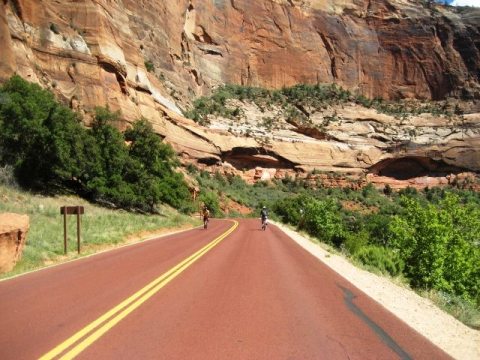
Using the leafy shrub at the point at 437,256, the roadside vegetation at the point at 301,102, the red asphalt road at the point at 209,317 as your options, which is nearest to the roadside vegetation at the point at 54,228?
the red asphalt road at the point at 209,317

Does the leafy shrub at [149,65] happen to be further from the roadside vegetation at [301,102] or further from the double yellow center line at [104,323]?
the double yellow center line at [104,323]

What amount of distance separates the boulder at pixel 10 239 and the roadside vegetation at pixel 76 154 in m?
18.1

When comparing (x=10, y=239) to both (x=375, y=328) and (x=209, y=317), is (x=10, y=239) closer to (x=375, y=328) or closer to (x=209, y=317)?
(x=209, y=317)

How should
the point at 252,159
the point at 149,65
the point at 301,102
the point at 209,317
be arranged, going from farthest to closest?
the point at 301,102, the point at 252,159, the point at 149,65, the point at 209,317

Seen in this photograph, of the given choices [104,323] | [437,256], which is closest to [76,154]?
[437,256]

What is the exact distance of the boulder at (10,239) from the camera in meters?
11.4

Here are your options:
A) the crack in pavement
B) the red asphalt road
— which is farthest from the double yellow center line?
the crack in pavement

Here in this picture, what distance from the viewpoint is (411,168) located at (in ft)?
301

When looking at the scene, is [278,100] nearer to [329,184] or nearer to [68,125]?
[329,184]

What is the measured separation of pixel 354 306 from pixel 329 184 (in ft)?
245

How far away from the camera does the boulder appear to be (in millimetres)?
11391

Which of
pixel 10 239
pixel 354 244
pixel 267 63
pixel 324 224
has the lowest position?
pixel 354 244

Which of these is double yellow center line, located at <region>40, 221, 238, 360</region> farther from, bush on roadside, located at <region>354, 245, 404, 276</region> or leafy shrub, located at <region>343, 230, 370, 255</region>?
leafy shrub, located at <region>343, 230, 370, 255</region>

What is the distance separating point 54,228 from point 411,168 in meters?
83.3
